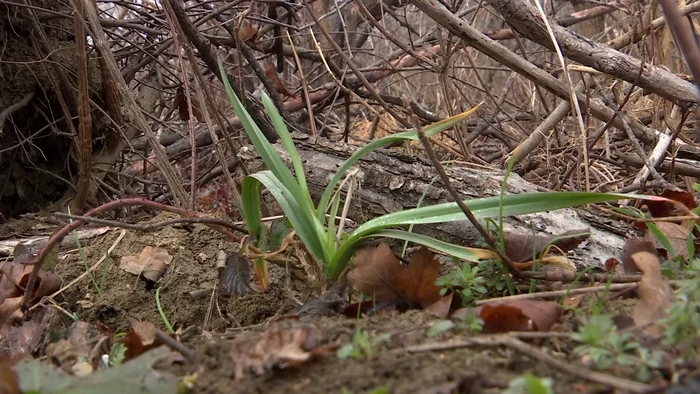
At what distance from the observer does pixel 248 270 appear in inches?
52.1

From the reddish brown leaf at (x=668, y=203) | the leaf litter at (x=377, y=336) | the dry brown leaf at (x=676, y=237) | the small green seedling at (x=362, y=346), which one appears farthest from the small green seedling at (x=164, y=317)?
the reddish brown leaf at (x=668, y=203)

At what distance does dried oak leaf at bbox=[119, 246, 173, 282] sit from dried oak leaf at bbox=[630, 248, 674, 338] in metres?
1.22

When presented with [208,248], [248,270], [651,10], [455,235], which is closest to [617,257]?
[455,235]

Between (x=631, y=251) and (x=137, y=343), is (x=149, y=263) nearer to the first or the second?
(x=137, y=343)

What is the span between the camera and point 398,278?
1145mm

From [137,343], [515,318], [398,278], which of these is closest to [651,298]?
[515,318]

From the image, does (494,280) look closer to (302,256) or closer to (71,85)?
(302,256)

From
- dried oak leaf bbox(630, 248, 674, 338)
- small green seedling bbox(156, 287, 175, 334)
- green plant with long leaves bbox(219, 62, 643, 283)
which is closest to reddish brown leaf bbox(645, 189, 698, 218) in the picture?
green plant with long leaves bbox(219, 62, 643, 283)

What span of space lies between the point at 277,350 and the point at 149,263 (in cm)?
95

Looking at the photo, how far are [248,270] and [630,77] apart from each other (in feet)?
4.44

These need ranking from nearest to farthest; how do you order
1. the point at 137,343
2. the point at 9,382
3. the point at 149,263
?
the point at 9,382
the point at 137,343
the point at 149,263

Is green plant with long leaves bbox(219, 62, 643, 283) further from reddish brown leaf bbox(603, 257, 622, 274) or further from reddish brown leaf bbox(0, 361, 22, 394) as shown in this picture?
reddish brown leaf bbox(0, 361, 22, 394)

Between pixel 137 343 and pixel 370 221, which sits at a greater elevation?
pixel 370 221

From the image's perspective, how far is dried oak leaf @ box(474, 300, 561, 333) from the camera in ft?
2.92
